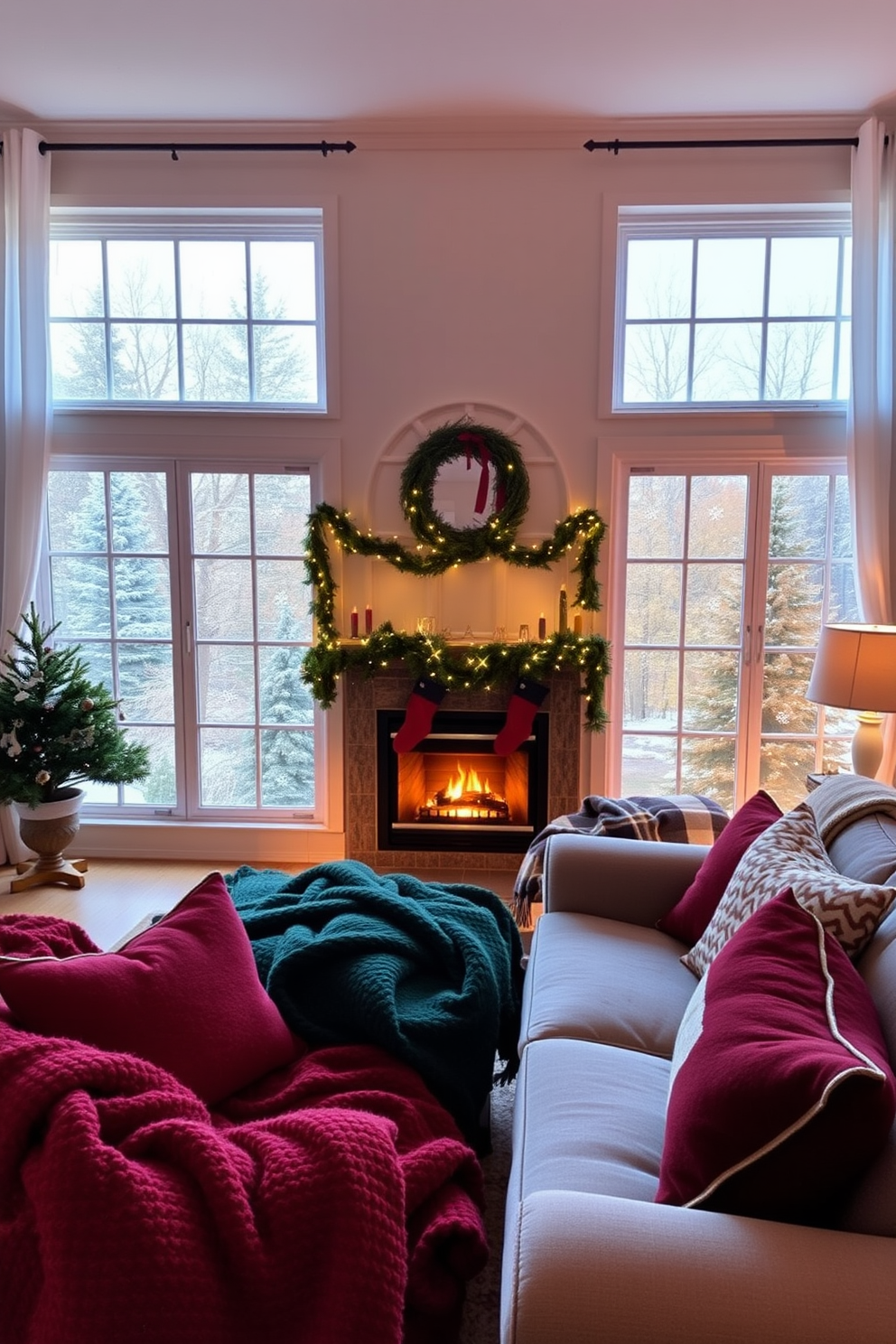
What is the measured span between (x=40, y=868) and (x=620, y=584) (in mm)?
2784

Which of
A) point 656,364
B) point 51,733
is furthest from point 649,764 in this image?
point 51,733

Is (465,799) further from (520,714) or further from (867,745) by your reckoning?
(867,745)

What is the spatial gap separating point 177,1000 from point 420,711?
231cm

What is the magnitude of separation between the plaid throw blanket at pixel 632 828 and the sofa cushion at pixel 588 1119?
1.10m

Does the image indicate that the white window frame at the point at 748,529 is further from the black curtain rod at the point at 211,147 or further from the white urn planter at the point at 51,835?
the white urn planter at the point at 51,835

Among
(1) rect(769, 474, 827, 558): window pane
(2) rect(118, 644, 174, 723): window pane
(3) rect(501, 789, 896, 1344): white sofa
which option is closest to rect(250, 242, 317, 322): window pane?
(2) rect(118, 644, 174, 723): window pane

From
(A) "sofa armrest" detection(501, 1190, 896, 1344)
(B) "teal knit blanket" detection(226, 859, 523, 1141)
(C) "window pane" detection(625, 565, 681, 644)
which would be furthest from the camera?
(C) "window pane" detection(625, 565, 681, 644)

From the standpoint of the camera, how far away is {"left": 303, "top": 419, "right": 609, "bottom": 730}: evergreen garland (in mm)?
3730

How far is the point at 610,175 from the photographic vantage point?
364 centimetres

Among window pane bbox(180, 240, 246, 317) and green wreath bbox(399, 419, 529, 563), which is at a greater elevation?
window pane bbox(180, 240, 246, 317)

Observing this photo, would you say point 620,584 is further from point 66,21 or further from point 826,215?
point 66,21

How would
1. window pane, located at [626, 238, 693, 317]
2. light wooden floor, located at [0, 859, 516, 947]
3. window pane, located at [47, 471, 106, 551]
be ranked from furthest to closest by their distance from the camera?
window pane, located at [47, 471, 106, 551] → window pane, located at [626, 238, 693, 317] → light wooden floor, located at [0, 859, 516, 947]

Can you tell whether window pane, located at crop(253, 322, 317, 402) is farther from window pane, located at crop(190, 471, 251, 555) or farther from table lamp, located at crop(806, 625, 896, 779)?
table lamp, located at crop(806, 625, 896, 779)

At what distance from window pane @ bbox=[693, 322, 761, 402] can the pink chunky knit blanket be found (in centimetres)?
339
